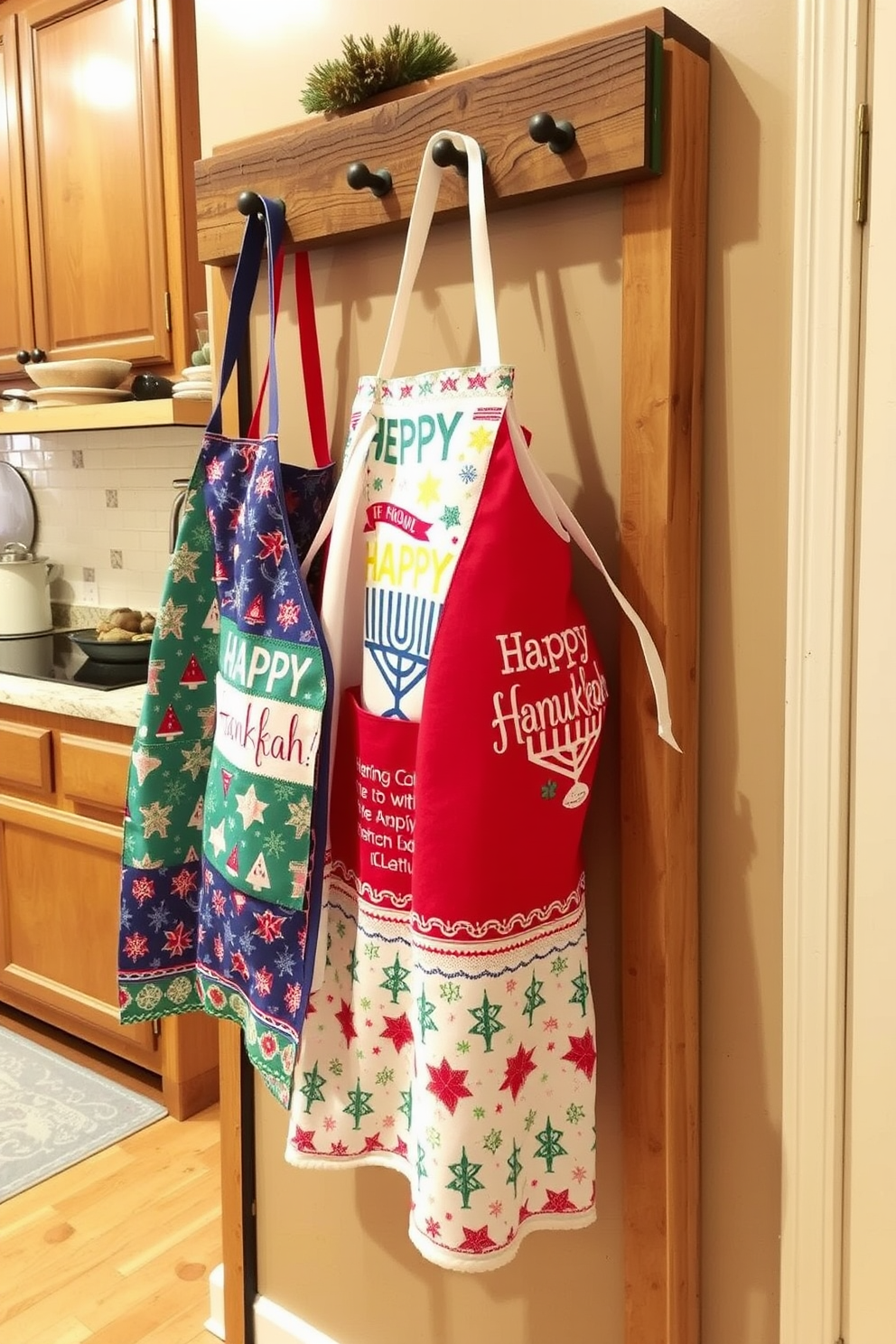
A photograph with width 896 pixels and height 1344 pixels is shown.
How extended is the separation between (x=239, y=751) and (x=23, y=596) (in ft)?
6.80

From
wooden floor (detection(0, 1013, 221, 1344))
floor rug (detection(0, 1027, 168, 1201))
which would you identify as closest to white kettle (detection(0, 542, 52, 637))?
floor rug (detection(0, 1027, 168, 1201))

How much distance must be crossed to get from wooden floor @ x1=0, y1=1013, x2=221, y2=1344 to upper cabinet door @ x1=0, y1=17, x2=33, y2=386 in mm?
1871

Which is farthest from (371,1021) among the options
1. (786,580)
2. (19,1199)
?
(19,1199)

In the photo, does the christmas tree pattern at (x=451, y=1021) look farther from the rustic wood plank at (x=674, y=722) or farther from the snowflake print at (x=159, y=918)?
the snowflake print at (x=159, y=918)

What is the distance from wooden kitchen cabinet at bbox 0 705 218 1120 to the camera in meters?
2.42

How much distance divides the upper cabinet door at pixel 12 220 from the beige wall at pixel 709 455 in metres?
1.58

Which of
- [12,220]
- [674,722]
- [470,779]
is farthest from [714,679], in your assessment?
[12,220]

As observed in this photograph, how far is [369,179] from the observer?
1.19 meters

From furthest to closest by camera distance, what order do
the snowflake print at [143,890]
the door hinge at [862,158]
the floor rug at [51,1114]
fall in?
the floor rug at [51,1114]
the snowflake print at [143,890]
the door hinge at [862,158]

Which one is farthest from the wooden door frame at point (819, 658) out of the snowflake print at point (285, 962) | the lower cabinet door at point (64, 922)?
the lower cabinet door at point (64, 922)

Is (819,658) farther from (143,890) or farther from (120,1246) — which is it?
(120,1246)

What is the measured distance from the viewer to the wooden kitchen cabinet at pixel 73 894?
7.93 feet

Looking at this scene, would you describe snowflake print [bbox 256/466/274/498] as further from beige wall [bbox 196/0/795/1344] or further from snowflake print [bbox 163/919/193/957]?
snowflake print [bbox 163/919/193/957]

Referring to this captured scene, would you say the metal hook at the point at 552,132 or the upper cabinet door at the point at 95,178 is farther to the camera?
the upper cabinet door at the point at 95,178
